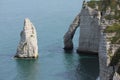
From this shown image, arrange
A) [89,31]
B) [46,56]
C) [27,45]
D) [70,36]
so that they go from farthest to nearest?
[70,36]
[89,31]
[46,56]
[27,45]

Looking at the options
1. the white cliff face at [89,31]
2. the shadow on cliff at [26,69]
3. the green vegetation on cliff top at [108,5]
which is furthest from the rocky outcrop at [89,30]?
the shadow on cliff at [26,69]

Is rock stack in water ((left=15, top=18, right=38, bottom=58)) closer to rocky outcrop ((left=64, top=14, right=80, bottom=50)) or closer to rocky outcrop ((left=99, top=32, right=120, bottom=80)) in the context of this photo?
rocky outcrop ((left=64, top=14, right=80, bottom=50))

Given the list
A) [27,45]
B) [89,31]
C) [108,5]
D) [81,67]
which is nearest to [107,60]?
[81,67]

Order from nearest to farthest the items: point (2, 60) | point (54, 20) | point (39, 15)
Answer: point (2, 60) → point (54, 20) → point (39, 15)

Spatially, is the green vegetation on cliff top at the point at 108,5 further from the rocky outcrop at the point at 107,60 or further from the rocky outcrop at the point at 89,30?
the rocky outcrop at the point at 107,60

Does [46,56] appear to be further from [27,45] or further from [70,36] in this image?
[70,36]

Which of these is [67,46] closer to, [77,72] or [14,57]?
[14,57]

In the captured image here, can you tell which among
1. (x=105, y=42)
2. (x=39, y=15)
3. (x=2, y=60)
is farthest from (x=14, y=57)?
(x=39, y=15)
